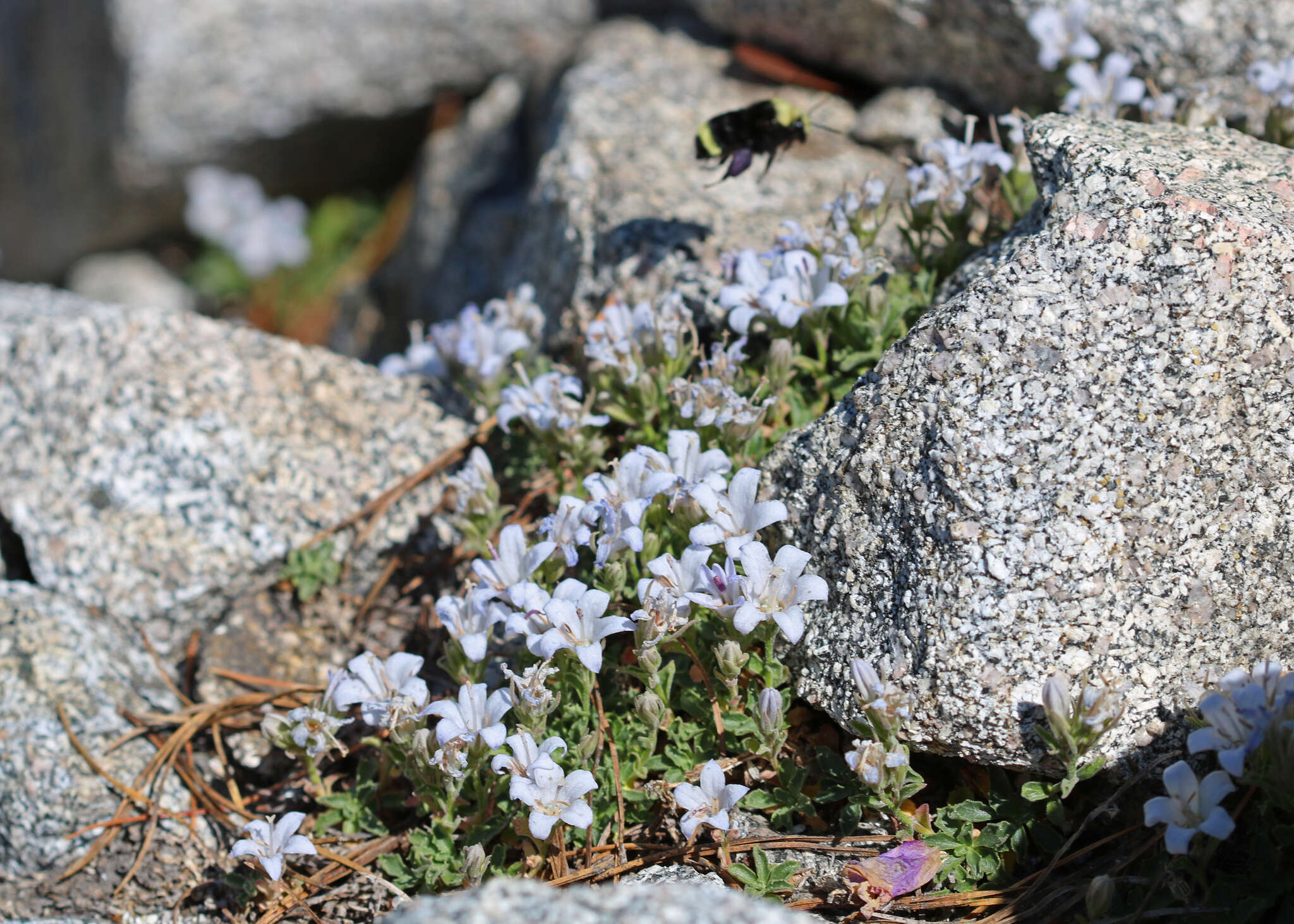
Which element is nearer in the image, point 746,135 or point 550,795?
point 550,795

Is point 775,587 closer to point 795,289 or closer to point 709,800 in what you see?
point 709,800

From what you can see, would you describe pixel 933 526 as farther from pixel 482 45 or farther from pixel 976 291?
pixel 482 45

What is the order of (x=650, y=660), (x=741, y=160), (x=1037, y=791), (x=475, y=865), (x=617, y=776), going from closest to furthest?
(x=1037, y=791), (x=475, y=865), (x=650, y=660), (x=617, y=776), (x=741, y=160)

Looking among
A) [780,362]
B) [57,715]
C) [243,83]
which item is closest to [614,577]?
[780,362]

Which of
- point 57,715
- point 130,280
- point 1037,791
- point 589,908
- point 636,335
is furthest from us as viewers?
point 130,280

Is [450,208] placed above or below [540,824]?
below
